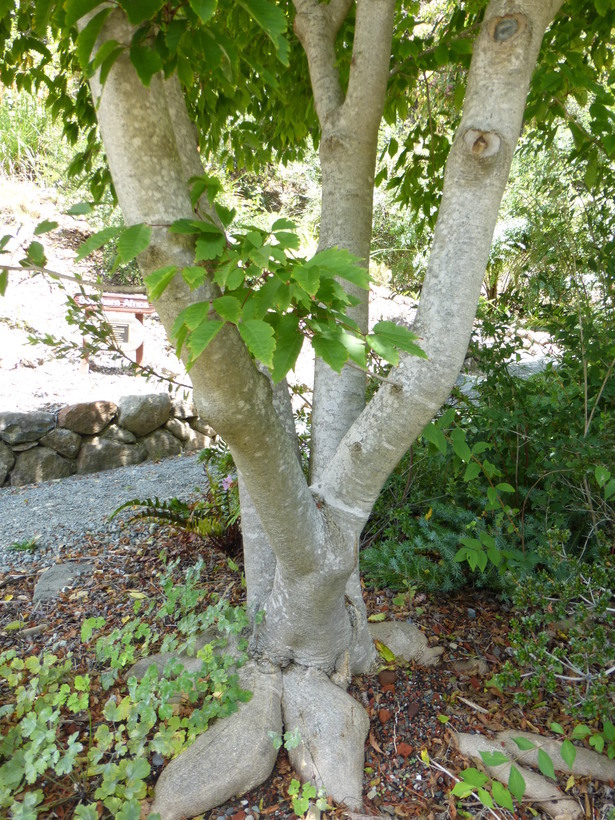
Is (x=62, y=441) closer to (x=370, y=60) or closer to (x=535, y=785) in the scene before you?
(x=370, y=60)

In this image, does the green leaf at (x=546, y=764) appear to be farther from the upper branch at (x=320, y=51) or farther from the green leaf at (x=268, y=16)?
the upper branch at (x=320, y=51)

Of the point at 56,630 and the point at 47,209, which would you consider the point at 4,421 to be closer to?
the point at 56,630

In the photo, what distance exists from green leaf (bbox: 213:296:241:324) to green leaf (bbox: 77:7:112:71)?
0.58 meters

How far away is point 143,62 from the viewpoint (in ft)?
Result: 3.76

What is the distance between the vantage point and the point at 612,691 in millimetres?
1794

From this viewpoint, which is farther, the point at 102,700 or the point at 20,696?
the point at 102,700

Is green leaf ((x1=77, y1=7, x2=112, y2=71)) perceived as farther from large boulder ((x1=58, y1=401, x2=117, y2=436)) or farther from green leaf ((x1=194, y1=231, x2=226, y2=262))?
large boulder ((x1=58, y1=401, x2=117, y2=436))

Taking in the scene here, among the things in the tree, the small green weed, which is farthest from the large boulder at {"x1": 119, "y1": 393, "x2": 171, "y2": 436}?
the tree

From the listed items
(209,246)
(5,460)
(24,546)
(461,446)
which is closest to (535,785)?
(461,446)

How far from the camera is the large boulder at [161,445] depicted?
20.2 ft

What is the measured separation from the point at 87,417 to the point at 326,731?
4554 mm

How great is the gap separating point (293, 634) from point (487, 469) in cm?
96

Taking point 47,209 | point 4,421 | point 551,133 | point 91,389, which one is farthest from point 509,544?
point 47,209

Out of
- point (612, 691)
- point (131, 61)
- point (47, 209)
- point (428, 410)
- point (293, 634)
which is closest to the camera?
point (131, 61)
